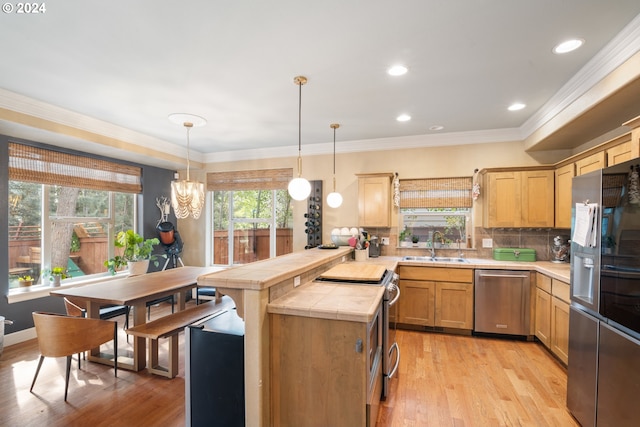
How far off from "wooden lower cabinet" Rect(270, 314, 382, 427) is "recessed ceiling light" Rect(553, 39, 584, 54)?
2285 millimetres

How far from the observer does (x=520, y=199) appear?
363cm

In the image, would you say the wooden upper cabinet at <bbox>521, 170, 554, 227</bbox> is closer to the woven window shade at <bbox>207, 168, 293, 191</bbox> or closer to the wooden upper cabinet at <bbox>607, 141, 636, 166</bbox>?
the wooden upper cabinet at <bbox>607, 141, 636, 166</bbox>

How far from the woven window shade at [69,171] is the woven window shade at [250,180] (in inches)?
46.2

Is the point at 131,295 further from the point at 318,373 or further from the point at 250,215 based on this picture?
the point at 250,215

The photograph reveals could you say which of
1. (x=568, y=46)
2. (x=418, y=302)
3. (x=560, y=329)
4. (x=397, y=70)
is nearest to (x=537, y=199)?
(x=560, y=329)

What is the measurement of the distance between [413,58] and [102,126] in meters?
3.64

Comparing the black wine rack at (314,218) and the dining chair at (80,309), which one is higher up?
the black wine rack at (314,218)

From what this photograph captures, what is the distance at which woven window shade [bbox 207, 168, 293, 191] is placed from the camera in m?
4.90

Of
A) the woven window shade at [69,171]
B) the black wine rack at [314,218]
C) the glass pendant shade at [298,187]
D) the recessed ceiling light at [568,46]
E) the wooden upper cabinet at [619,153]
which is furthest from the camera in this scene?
the black wine rack at [314,218]

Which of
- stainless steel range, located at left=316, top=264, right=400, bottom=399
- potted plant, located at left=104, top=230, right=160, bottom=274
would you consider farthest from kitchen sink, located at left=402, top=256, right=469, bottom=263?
potted plant, located at left=104, top=230, right=160, bottom=274

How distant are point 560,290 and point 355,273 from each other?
2.00 meters

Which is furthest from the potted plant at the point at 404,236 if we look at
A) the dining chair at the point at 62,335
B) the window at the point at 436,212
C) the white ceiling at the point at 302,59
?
the dining chair at the point at 62,335

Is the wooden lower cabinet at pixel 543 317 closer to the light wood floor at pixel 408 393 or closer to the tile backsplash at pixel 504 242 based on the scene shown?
the light wood floor at pixel 408 393

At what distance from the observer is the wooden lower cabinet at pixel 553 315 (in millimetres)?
2693
